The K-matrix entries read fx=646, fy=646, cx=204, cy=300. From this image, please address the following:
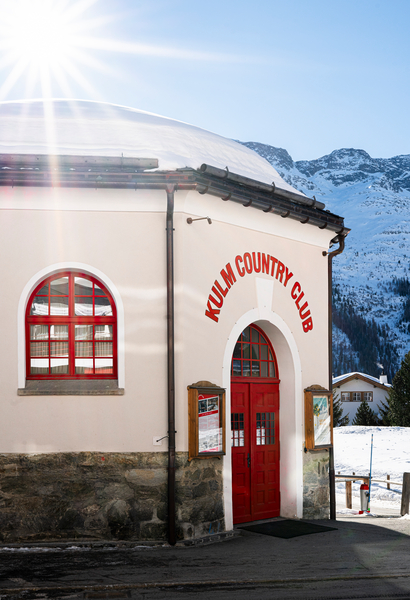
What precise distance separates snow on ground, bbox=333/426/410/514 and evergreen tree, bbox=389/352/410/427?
407 inches

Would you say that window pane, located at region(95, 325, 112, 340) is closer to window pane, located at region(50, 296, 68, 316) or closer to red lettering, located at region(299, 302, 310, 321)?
window pane, located at region(50, 296, 68, 316)

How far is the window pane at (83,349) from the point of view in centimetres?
912

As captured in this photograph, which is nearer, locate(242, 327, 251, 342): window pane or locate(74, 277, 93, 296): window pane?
locate(74, 277, 93, 296): window pane

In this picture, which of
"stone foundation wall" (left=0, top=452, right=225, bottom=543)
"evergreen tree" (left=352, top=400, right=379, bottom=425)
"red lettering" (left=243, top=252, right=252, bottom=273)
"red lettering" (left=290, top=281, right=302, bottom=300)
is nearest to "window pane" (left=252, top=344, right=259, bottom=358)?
"red lettering" (left=290, top=281, right=302, bottom=300)

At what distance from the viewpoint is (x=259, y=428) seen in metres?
11.0

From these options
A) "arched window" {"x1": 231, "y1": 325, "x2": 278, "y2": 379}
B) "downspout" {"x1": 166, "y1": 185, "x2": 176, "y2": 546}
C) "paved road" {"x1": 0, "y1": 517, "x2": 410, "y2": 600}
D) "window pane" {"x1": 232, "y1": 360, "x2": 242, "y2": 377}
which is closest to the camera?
"paved road" {"x1": 0, "y1": 517, "x2": 410, "y2": 600}

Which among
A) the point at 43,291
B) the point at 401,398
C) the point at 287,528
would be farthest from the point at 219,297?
the point at 401,398

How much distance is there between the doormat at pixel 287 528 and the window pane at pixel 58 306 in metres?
4.39

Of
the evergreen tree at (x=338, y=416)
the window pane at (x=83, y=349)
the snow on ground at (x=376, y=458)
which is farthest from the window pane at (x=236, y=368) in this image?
the evergreen tree at (x=338, y=416)

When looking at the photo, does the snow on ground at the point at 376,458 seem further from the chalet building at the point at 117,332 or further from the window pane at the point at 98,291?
the window pane at the point at 98,291

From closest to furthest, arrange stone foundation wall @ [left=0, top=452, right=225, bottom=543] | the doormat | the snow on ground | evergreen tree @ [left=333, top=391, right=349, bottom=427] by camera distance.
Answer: stone foundation wall @ [left=0, top=452, right=225, bottom=543], the doormat, the snow on ground, evergreen tree @ [left=333, top=391, right=349, bottom=427]

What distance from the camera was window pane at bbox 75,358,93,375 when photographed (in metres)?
9.10

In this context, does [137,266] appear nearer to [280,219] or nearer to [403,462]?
[280,219]

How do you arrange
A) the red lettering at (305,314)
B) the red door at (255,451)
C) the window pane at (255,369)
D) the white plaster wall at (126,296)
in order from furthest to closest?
the red lettering at (305,314), the window pane at (255,369), the red door at (255,451), the white plaster wall at (126,296)
